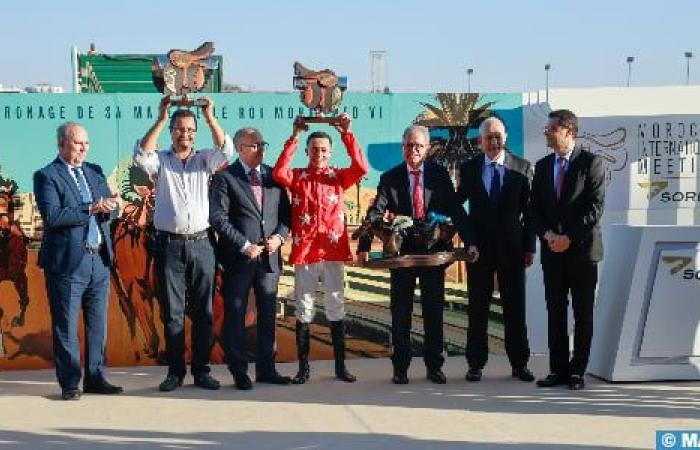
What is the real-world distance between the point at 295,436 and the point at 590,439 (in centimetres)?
137

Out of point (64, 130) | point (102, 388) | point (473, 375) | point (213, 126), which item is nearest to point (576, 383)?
point (473, 375)

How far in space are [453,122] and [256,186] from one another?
5.61 feet

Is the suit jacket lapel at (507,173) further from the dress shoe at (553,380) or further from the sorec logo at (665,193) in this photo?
the sorec logo at (665,193)

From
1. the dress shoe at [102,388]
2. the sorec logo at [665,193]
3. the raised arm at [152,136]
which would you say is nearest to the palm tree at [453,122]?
the sorec logo at [665,193]

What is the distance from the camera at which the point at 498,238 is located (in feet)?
19.5

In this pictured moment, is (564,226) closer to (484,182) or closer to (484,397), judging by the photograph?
(484,182)

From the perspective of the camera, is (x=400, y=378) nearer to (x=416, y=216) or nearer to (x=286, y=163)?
(x=416, y=216)

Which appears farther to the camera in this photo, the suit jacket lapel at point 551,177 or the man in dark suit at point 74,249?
the suit jacket lapel at point 551,177

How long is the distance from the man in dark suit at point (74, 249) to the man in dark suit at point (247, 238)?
66 cm

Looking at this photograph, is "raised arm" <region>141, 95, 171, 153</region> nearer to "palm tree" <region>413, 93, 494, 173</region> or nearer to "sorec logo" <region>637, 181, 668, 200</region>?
"palm tree" <region>413, 93, 494, 173</region>

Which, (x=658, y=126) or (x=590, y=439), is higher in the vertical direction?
(x=658, y=126)

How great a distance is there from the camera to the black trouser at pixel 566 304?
226 inches

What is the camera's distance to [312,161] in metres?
5.99

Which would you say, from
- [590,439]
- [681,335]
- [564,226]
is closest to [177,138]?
[564,226]
